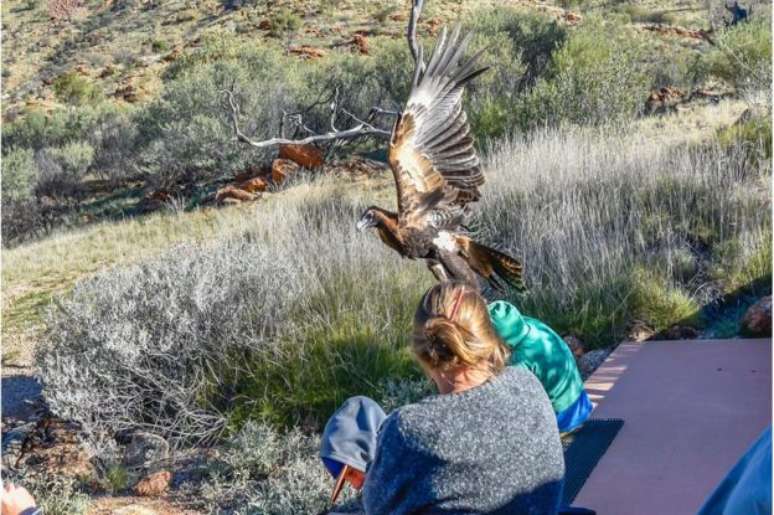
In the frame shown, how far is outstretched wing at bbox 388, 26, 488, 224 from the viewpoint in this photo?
4441 mm

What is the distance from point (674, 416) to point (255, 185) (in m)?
10.7

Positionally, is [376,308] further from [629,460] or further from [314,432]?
[629,460]

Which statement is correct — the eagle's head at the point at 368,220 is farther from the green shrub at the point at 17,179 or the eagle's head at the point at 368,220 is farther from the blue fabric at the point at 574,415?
the green shrub at the point at 17,179

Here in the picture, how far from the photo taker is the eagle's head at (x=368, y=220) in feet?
13.7

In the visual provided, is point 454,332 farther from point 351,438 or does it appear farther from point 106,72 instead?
point 106,72

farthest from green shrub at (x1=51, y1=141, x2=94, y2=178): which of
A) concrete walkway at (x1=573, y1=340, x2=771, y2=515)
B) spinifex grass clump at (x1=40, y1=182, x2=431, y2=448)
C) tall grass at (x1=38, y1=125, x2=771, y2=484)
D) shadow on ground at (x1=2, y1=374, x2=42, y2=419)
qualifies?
concrete walkway at (x1=573, y1=340, x2=771, y2=515)

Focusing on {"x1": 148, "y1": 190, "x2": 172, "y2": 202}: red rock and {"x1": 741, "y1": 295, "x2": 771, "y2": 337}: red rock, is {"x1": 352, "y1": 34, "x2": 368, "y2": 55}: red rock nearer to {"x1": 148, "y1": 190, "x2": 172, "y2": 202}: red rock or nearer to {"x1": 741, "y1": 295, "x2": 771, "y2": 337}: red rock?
{"x1": 148, "y1": 190, "x2": 172, "y2": 202}: red rock

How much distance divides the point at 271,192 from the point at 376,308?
26.5ft

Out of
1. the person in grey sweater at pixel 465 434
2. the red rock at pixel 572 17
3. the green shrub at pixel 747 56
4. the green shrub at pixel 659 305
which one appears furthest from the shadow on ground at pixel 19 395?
the red rock at pixel 572 17

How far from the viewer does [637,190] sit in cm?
720

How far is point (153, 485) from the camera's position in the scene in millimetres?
4836

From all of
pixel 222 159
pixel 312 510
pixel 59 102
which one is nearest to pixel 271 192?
pixel 222 159

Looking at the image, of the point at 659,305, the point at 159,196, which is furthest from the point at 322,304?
the point at 159,196

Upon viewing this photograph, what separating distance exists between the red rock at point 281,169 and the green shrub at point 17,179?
595cm
